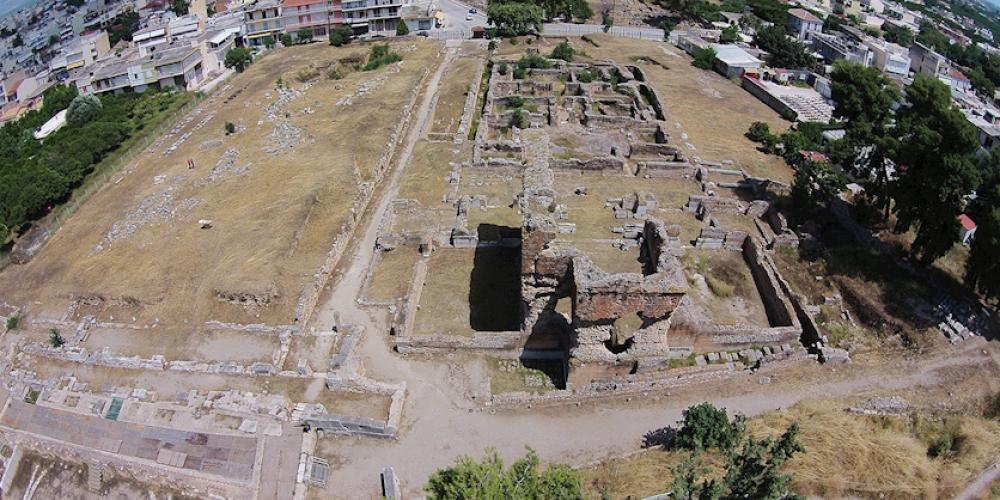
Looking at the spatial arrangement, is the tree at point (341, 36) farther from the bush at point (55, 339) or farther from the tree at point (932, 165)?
the tree at point (932, 165)

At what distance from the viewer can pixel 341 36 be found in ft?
244

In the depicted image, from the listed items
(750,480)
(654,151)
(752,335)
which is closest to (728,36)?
(654,151)

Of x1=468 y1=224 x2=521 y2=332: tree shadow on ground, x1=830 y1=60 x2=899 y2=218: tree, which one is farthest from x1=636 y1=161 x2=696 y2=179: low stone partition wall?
x1=468 y1=224 x2=521 y2=332: tree shadow on ground

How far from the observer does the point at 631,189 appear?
37.8 meters

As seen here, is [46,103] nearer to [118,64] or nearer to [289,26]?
[118,64]

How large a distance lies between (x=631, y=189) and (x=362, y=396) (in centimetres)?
2233

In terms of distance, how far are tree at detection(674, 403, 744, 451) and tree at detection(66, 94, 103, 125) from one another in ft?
223

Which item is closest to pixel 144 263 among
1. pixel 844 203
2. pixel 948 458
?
pixel 948 458

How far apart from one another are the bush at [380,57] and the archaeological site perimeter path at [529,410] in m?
46.1

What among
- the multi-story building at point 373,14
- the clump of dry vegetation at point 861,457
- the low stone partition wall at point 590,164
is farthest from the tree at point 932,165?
the multi-story building at point 373,14

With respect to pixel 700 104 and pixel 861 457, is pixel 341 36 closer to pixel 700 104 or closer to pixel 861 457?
pixel 700 104

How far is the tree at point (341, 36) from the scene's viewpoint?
74.2 metres

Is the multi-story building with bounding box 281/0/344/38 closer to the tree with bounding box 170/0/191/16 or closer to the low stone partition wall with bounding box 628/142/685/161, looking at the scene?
the tree with bounding box 170/0/191/16

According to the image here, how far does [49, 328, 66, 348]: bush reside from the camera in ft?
86.1
